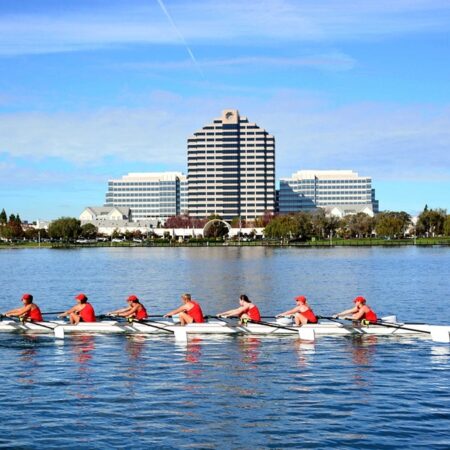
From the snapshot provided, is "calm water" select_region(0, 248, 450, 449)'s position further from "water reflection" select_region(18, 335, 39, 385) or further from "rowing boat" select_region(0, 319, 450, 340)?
"rowing boat" select_region(0, 319, 450, 340)

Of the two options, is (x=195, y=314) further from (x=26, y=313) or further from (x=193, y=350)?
(x=26, y=313)

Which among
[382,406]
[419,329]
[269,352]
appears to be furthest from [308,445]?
[419,329]

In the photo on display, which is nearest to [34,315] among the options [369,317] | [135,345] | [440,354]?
[135,345]

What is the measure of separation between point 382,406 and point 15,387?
38.3 feet

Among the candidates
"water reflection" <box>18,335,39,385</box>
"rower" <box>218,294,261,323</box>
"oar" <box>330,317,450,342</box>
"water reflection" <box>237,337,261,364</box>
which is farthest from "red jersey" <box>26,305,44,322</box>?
"oar" <box>330,317,450,342</box>

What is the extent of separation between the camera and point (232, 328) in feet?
108

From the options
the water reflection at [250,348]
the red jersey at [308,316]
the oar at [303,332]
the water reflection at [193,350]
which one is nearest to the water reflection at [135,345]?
the water reflection at [193,350]

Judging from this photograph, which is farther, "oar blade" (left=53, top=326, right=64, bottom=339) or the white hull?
"oar blade" (left=53, top=326, right=64, bottom=339)

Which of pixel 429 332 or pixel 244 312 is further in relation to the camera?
pixel 244 312

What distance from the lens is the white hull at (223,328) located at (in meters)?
32.3

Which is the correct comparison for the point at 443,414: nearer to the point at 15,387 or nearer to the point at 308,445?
the point at 308,445

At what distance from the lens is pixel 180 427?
62.0 ft

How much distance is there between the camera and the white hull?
3234cm

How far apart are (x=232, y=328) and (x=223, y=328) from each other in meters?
0.41
